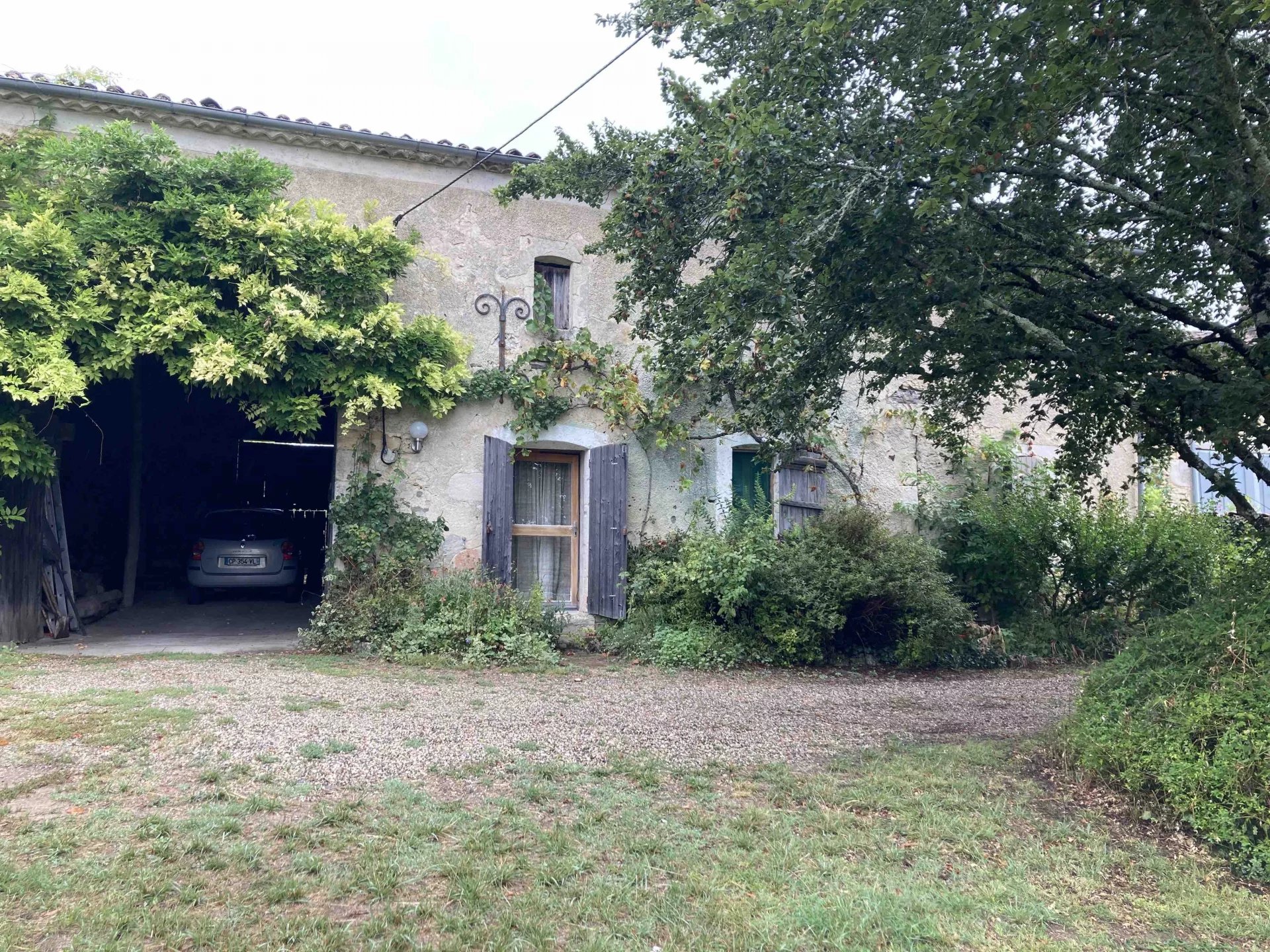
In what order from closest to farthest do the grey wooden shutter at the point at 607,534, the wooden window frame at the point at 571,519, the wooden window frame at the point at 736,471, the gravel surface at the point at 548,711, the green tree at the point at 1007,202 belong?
the green tree at the point at 1007,202 < the gravel surface at the point at 548,711 < the grey wooden shutter at the point at 607,534 < the wooden window frame at the point at 571,519 < the wooden window frame at the point at 736,471

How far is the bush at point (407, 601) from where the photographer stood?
7711 millimetres

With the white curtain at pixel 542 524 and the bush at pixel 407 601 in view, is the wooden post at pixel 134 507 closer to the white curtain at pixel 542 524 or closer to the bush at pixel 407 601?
the bush at pixel 407 601

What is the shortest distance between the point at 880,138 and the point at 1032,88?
1132mm

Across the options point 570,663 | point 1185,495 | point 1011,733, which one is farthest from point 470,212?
point 1185,495

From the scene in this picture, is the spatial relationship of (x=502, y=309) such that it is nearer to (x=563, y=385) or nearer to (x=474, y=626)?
(x=563, y=385)

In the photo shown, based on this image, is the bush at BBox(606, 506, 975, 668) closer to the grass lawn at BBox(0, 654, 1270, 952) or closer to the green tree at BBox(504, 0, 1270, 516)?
the green tree at BBox(504, 0, 1270, 516)

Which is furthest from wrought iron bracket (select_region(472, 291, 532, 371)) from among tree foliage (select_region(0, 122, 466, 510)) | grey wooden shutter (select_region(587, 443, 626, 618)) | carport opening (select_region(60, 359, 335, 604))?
carport opening (select_region(60, 359, 335, 604))

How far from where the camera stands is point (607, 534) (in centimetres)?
906

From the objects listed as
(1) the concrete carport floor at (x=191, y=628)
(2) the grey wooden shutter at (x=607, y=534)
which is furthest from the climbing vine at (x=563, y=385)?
(1) the concrete carport floor at (x=191, y=628)

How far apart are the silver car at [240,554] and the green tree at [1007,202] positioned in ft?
25.5

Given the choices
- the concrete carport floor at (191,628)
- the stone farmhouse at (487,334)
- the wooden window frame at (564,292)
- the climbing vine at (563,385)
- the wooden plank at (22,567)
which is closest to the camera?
the wooden plank at (22,567)

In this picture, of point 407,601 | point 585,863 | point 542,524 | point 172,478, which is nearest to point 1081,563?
point 542,524

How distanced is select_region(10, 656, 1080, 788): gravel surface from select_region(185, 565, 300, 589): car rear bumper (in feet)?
12.9

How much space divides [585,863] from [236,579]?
938 cm
